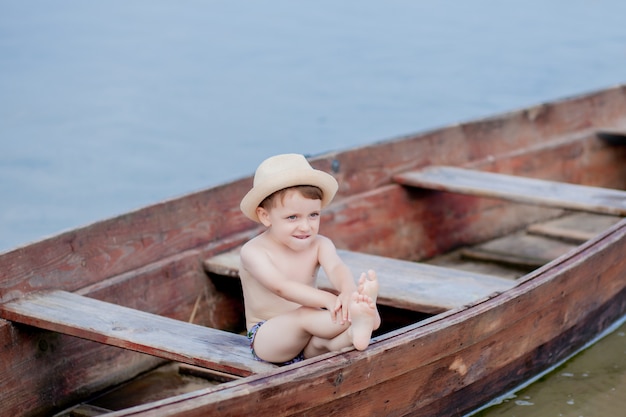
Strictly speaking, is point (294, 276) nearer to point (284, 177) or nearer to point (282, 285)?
point (282, 285)

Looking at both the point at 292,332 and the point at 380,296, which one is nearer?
the point at 292,332

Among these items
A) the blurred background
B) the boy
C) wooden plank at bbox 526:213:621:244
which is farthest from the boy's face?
the blurred background

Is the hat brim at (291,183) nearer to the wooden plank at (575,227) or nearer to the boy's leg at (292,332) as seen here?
the boy's leg at (292,332)

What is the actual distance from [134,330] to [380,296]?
0.90 meters

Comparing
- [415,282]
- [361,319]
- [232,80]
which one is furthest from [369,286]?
[232,80]

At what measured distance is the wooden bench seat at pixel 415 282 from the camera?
3.52 metres

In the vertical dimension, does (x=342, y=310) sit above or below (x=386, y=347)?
above

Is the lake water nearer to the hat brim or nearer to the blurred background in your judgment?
the blurred background

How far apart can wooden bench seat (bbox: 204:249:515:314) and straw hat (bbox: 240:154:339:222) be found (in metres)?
0.88

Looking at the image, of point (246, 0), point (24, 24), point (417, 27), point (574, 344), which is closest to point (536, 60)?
point (417, 27)

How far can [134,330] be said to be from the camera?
3100 millimetres

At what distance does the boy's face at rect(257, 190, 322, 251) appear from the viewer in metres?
2.73

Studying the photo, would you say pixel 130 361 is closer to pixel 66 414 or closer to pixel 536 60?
pixel 66 414

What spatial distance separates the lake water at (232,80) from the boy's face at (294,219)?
9.60ft
